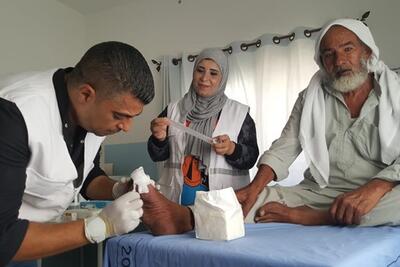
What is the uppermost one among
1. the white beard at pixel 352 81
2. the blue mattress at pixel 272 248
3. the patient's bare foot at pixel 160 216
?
the white beard at pixel 352 81

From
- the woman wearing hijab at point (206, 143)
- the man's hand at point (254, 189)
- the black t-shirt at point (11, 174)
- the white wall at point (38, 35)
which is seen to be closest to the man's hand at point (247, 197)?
the man's hand at point (254, 189)

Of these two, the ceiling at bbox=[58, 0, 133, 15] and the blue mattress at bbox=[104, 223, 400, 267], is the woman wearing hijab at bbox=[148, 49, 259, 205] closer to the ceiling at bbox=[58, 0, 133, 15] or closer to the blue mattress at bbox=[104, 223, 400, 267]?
the blue mattress at bbox=[104, 223, 400, 267]

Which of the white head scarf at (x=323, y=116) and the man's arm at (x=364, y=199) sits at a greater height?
the white head scarf at (x=323, y=116)

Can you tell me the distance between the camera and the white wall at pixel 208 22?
220 cm

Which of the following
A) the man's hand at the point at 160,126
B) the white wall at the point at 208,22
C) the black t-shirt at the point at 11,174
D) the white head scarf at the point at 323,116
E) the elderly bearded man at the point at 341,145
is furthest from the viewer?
the white wall at the point at 208,22

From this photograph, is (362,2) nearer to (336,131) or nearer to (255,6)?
(255,6)

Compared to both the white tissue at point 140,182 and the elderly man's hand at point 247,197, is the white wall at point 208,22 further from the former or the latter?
the white tissue at point 140,182

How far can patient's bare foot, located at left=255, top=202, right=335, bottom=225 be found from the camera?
121 centimetres

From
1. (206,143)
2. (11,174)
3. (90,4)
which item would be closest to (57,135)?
(11,174)

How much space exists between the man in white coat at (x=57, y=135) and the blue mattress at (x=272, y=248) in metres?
0.13

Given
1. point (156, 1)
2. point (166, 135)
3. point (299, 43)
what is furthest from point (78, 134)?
point (156, 1)

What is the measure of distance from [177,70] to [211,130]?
1.29 meters

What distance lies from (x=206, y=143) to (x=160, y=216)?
0.64 meters

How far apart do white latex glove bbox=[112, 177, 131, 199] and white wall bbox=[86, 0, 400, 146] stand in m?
1.75
